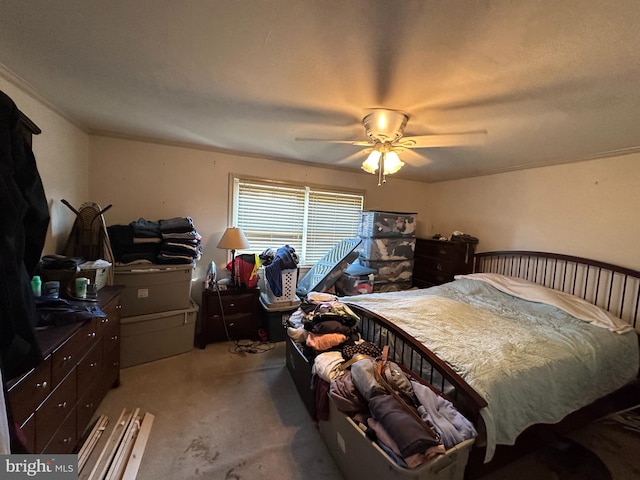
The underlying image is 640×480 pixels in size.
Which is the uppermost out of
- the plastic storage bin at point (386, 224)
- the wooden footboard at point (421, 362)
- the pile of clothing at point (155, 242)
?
the plastic storage bin at point (386, 224)

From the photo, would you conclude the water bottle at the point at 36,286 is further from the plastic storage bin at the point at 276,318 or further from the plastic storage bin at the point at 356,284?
the plastic storage bin at the point at 356,284

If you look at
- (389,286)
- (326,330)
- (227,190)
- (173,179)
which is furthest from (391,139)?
(173,179)

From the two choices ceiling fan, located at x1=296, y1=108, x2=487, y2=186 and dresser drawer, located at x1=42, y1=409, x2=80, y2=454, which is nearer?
dresser drawer, located at x1=42, y1=409, x2=80, y2=454

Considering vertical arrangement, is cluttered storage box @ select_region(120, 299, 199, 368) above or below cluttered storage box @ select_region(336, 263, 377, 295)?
below

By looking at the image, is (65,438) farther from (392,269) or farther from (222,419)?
(392,269)

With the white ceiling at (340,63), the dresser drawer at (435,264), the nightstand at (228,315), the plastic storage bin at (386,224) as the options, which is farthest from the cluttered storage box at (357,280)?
the white ceiling at (340,63)

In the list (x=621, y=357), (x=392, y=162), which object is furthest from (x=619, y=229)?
(x=392, y=162)

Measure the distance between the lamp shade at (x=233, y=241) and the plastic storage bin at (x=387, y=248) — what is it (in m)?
1.60

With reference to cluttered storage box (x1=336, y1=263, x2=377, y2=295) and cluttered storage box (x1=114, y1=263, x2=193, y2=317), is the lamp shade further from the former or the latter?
cluttered storage box (x1=336, y1=263, x2=377, y2=295)

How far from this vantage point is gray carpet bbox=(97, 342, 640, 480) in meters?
1.56

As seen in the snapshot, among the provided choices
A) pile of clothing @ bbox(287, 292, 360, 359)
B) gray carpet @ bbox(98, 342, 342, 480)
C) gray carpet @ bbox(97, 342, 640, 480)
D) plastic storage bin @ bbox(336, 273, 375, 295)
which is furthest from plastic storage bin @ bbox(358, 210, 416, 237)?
gray carpet @ bbox(97, 342, 640, 480)

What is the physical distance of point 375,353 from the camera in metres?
1.83

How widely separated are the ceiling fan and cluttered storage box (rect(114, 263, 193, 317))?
1.87 meters

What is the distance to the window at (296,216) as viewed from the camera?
3370 millimetres
